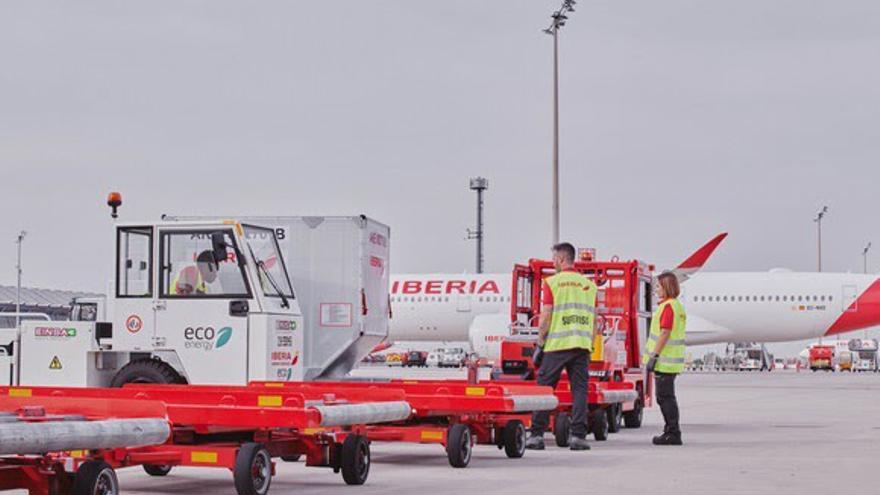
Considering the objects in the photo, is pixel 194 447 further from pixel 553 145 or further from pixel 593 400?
pixel 553 145

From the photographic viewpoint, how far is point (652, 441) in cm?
1536

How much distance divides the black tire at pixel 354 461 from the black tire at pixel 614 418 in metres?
7.00

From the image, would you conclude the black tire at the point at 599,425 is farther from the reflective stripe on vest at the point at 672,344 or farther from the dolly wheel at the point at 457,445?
the dolly wheel at the point at 457,445

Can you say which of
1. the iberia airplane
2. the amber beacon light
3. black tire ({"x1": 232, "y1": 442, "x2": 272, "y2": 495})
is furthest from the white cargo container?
the iberia airplane

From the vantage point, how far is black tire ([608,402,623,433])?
16828 mm

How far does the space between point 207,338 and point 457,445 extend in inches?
128

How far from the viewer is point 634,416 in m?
18.2

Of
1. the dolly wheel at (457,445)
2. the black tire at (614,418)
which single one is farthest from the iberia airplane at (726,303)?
the dolly wheel at (457,445)

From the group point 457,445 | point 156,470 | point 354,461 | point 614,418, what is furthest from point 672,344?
point 156,470

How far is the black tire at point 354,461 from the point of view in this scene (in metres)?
10.1

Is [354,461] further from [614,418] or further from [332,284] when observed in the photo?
[614,418]

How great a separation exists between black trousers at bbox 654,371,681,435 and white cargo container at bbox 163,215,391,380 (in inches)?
135

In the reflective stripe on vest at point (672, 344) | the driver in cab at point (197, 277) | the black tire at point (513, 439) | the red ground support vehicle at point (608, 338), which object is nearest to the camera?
the black tire at point (513, 439)

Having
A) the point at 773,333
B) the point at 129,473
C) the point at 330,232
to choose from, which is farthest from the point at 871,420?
the point at 773,333
